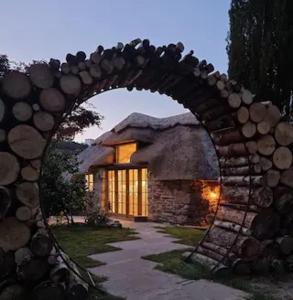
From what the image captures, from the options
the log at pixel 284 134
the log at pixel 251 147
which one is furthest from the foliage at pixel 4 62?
the log at pixel 284 134

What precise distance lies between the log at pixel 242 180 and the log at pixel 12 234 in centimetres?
277

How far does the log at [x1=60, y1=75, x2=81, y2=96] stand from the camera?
3477 mm

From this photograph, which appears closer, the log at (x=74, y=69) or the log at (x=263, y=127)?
the log at (x=74, y=69)

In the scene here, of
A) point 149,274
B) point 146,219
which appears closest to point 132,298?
point 149,274

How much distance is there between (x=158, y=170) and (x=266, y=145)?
7.03 meters

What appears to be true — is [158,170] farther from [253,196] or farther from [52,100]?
[52,100]

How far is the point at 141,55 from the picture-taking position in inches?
153

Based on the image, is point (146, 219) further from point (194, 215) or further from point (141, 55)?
point (141, 55)

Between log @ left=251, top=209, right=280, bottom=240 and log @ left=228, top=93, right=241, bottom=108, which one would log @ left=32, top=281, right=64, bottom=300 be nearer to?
log @ left=251, top=209, right=280, bottom=240

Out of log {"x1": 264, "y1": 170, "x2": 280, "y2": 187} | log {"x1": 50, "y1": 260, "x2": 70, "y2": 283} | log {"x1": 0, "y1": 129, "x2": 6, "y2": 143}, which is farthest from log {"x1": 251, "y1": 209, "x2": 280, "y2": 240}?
Result: log {"x1": 0, "y1": 129, "x2": 6, "y2": 143}

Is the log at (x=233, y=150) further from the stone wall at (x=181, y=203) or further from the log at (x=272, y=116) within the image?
the stone wall at (x=181, y=203)

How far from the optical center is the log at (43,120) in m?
3.38

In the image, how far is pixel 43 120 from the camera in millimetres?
3402

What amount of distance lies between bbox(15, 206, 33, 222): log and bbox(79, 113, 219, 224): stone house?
25.3 ft
